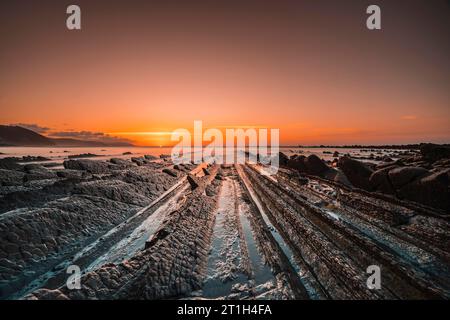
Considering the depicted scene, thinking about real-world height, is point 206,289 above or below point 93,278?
below

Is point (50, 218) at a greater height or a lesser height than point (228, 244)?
greater

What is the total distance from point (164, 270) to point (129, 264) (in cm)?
79

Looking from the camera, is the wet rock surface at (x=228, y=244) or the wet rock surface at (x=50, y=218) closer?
the wet rock surface at (x=228, y=244)

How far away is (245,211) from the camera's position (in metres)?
8.50

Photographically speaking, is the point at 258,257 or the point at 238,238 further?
the point at 238,238

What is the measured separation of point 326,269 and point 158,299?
320 centimetres

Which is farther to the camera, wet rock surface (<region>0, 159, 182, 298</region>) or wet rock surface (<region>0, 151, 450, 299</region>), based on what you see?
wet rock surface (<region>0, 159, 182, 298</region>)

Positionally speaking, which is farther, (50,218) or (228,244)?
(50,218)
